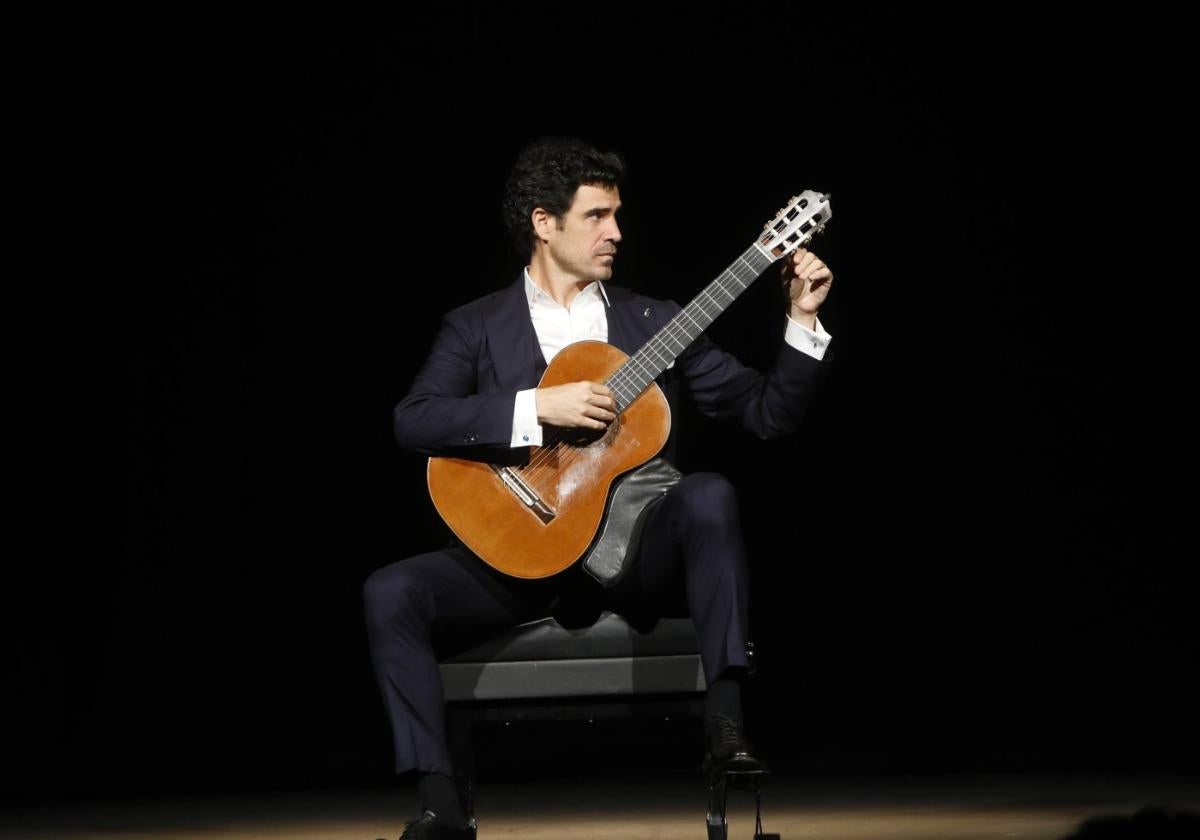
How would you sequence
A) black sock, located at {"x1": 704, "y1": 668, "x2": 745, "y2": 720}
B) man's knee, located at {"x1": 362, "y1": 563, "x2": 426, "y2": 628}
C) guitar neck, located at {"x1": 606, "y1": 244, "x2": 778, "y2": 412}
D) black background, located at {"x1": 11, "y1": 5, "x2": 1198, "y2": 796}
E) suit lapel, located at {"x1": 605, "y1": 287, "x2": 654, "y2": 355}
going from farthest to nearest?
black background, located at {"x1": 11, "y1": 5, "x2": 1198, "y2": 796}
suit lapel, located at {"x1": 605, "y1": 287, "x2": 654, "y2": 355}
guitar neck, located at {"x1": 606, "y1": 244, "x2": 778, "y2": 412}
man's knee, located at {"x1": 362, "y1": 563, "x2": 426, "y2": 628}
black sock, located at {"x1": 704, "y1": 668, "x2": 745, "y2": 720}

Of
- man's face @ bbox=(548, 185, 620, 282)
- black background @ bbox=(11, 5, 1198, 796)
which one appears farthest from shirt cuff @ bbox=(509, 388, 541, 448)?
black background @ bbox=(11, 5, 1198, 796)

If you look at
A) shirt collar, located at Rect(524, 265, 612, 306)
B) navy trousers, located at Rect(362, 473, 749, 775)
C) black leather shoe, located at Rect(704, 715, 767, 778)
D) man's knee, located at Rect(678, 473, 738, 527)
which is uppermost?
shirt collar, located at Rect(524, 265, 612, 306)

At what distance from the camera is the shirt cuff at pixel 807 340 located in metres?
2.70

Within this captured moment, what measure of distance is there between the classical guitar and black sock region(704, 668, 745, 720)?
34 centimetres

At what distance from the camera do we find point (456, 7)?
389 cm

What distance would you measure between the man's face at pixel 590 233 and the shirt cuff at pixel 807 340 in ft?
1.33

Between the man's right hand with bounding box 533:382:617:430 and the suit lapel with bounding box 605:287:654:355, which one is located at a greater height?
the suit lapel with bounding box 605:287:654:355

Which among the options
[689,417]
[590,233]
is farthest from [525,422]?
[689,417]

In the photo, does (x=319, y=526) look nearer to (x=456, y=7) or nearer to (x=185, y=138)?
(x=185, y=138)

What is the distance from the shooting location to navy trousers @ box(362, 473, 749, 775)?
2.45 m

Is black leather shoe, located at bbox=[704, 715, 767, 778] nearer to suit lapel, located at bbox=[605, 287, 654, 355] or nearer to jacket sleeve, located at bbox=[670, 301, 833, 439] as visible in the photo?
jacket sleeve, located at bbox=[670, 301, 833, 439]

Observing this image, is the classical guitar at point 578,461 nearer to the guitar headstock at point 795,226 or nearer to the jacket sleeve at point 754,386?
the guitar headstock at point 795,226

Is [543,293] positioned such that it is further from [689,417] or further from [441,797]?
[689,417]

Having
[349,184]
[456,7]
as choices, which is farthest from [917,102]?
[349,184]
